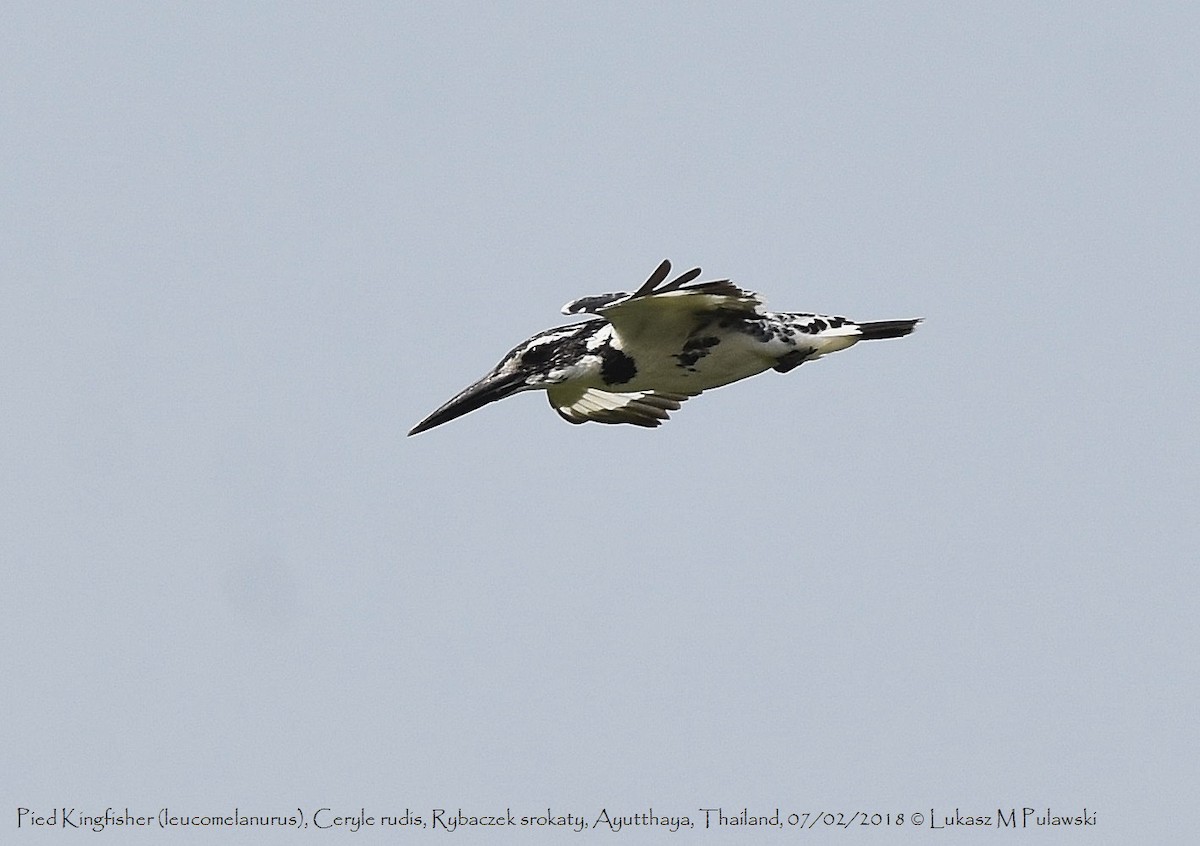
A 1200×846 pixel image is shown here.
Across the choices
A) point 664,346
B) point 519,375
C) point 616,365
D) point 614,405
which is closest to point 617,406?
point 614,405

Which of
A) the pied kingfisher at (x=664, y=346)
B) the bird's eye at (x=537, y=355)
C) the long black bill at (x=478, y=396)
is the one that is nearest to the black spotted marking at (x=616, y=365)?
the pied kingfisher at (x=664, y=346)

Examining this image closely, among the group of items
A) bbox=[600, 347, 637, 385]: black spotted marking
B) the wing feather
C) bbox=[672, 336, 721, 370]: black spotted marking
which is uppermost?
bbox=[672, 336, 721, 370]: black spotted marking

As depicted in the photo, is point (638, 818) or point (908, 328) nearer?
point (638, 818)

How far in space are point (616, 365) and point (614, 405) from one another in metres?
1.83

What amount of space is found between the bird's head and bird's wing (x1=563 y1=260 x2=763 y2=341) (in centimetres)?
56

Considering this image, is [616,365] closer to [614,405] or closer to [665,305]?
[665,305]

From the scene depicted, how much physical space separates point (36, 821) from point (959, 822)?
6339 mm

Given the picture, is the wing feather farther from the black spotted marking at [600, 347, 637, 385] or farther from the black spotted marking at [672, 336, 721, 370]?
the black spotted marking at [672, 336, 721, 370]

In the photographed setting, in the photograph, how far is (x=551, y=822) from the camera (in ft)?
40.2

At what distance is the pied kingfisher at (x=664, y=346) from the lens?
42.4ft

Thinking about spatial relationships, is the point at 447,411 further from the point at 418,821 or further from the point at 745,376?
the point at 418,821

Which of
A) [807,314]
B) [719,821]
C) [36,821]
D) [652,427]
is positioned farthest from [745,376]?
[36,821]

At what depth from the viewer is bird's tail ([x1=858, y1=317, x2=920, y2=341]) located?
1404cm

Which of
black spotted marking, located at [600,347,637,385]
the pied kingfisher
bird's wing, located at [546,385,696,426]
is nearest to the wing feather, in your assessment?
bird's wing, located at [546,385,696,426]
